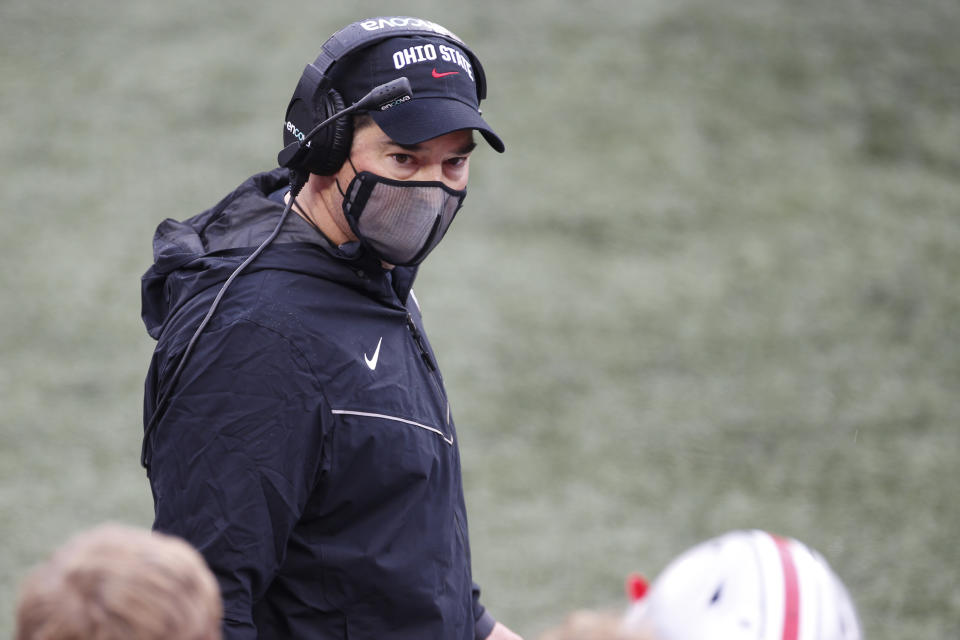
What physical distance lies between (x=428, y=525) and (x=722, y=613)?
18.7 inches

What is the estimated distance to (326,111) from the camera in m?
1.72

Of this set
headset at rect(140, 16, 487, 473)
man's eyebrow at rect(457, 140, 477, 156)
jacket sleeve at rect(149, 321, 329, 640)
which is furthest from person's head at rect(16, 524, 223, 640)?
man's eyebrow at rect(457, 140, 477, 156)

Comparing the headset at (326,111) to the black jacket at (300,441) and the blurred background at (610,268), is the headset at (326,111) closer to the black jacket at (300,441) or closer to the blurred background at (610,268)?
the black jacket at (300,441)

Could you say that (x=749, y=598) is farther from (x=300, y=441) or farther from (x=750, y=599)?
(x=300, y=441)

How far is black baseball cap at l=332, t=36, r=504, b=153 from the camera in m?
1.66

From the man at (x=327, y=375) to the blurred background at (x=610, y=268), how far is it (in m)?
2.32

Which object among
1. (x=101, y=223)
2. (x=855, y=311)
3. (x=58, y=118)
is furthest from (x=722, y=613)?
(x=58, y=118)

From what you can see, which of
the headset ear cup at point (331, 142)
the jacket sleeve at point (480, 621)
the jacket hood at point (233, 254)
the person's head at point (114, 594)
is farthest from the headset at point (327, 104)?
the jacket sleeve at point (480, 621)

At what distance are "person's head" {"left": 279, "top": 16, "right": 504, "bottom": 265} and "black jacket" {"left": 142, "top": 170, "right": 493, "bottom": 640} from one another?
62 millimetres

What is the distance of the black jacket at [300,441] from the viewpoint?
154 cm

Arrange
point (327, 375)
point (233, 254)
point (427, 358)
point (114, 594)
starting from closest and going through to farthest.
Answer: point (114, 594) → point (327, 375) → point (233, 254) → point (427, 358)

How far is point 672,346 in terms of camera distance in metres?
5.21

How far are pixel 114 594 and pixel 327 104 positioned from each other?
898 mm

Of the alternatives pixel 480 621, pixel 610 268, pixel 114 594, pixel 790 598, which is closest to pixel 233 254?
pixel 114 594
